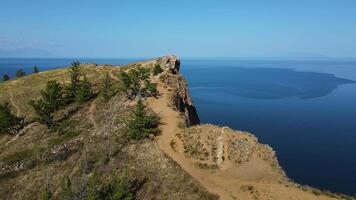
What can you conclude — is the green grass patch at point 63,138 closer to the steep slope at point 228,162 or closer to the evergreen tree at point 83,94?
the steep slope at point 228,162

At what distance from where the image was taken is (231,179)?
4638 cm

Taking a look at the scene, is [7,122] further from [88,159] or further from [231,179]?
[231,179]

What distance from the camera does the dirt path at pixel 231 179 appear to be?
41594 mm

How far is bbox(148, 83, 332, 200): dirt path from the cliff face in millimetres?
20538

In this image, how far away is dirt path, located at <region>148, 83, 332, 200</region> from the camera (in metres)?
41.6

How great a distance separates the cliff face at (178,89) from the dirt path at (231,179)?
20.5 m

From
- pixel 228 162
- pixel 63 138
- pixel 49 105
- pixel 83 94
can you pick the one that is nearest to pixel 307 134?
pixel 83 94

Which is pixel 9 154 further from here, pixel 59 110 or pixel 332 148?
pixel 332 148

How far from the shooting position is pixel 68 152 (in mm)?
62906

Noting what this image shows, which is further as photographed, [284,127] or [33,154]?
[284,127]

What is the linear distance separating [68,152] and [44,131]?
20844 millimetres

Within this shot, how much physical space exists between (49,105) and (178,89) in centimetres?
3048

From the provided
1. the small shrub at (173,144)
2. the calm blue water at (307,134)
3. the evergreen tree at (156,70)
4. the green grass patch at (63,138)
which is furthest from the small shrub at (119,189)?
the calm blue water at (307,134)

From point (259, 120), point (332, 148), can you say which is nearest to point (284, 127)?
point (259, 120)
